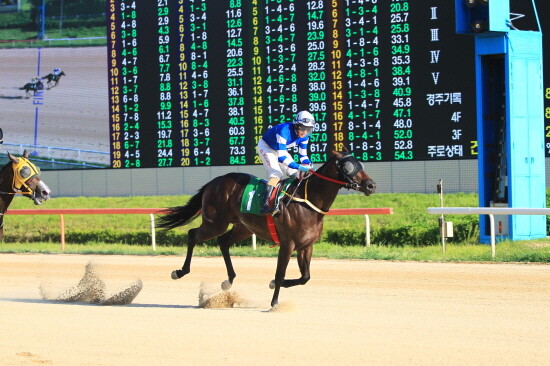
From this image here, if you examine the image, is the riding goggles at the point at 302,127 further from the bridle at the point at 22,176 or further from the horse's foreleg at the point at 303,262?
the bridle at the point at 22,176

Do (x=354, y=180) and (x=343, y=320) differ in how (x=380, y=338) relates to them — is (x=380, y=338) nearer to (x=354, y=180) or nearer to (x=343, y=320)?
(x=343, y=320)

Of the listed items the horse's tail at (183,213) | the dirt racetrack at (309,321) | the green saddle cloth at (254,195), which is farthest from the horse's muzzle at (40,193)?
the green saddle cloth at (254,195)

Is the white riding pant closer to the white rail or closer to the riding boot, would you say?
the riding boot

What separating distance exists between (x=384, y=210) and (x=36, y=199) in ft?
15.7

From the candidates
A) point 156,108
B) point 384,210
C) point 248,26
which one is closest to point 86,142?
point 156,108

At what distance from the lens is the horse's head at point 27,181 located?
7.55m

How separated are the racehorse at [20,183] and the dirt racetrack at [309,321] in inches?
33.5

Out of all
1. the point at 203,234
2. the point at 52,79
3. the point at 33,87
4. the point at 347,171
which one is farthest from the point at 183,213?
the point at 33,87

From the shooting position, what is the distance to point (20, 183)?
24.8 feet

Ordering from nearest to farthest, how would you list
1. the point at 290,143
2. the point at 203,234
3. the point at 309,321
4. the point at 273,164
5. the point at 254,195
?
1. the point at 309,321
2. the point at 290,143
3. the point at 254,195
4. the point at 273,164
5. the point at 203,234

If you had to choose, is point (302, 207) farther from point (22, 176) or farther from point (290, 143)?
point (22, 176)

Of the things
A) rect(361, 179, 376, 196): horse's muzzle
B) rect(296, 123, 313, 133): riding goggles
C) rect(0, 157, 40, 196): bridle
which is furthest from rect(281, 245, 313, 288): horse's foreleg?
rect(0, 157, 40, 196): bridle

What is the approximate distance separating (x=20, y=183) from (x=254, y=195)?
1.88 m

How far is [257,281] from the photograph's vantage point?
8.98 m
